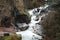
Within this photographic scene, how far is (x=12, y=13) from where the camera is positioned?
998 inches

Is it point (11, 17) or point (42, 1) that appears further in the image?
point (42, 1)

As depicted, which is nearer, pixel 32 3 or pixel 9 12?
pixel 9 12

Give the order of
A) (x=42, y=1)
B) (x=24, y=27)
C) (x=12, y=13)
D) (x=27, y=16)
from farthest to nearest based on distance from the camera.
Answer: (x=42, y=1), (x=27, y=16), (x=12, y=13), (x=24, y=27)

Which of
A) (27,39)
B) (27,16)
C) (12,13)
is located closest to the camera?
(27,39)

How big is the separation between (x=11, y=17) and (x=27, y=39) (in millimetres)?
5370

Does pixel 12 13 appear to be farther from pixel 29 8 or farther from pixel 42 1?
pixel 42 1

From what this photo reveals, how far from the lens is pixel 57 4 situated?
1446cm

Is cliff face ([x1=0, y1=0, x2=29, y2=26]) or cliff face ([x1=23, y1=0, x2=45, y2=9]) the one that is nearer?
cliff face ([x1=0, y1=0, x2=29, y2=26])

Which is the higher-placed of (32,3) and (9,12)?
(9,12)

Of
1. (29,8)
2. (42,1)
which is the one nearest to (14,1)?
(29,8)

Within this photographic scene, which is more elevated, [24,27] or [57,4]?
[57,4]

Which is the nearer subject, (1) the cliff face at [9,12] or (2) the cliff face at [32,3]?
(1) the cliff face at [9,12]

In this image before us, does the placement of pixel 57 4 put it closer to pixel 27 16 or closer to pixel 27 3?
pixel 27 16

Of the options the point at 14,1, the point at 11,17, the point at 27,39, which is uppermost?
the point at 14,1
